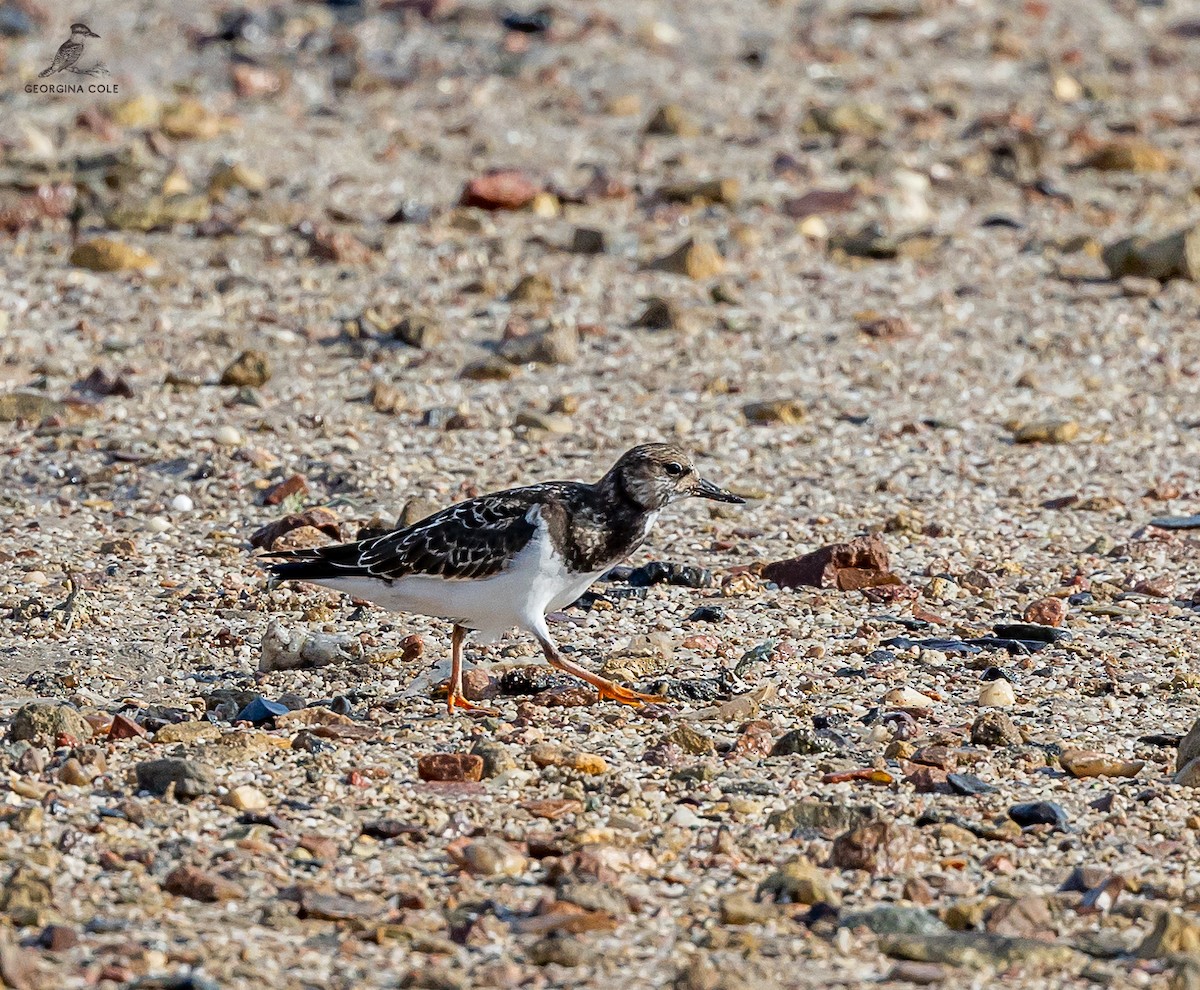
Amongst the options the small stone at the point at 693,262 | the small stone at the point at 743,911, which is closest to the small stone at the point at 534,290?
the small stone at the point at 693,262

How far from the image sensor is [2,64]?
42.7 ft

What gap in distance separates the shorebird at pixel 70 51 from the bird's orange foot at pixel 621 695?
890cm

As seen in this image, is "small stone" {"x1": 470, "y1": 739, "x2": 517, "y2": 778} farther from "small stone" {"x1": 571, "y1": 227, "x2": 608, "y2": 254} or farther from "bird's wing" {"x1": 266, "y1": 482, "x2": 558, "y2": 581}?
"small stone" {"x1": 571, "y1": 227, "x2": 608, "y2": 254}

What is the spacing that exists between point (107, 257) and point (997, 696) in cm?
574

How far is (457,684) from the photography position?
5391 mm

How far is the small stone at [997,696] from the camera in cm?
537

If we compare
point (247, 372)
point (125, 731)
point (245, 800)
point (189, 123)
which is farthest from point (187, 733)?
point (189, 123)

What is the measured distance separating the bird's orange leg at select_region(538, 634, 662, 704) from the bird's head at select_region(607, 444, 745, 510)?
52cm

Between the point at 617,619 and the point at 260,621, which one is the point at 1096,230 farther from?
the point at 260,621

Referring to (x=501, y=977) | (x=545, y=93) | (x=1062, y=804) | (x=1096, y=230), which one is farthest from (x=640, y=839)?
(x=545, y=93)

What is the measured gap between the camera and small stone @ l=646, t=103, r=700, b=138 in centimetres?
1195

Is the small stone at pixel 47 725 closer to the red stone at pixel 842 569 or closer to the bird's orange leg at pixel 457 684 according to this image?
the bird's orange leg at pixel 457 684

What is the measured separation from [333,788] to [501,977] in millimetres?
1061

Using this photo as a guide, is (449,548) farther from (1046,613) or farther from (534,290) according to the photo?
(534,290)
